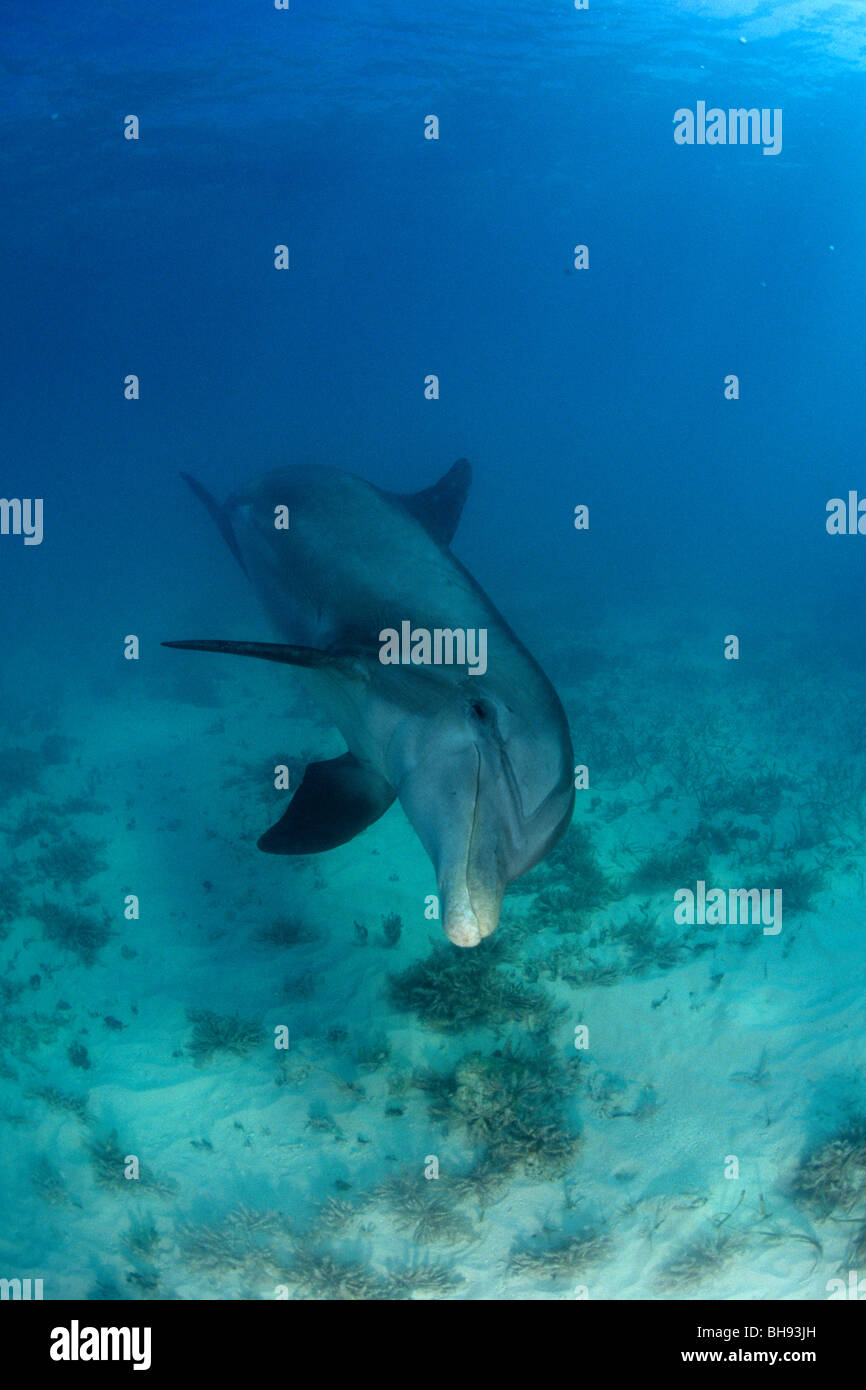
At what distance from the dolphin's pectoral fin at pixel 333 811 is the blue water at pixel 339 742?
2004 mm

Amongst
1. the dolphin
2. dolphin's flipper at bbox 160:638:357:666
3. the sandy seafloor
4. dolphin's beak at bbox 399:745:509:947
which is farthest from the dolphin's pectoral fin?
the sandy seafloor

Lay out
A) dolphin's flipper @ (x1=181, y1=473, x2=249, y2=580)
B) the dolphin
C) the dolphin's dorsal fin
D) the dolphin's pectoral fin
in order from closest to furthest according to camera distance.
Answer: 1. the dolphin
2. the dolphin's pectoral fin
3. the dolphin's dorsal fin
4. dolphin's flipper @ (x1=181, y1=473, x2=249, y2=580)

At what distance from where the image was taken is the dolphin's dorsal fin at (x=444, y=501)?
5594mm

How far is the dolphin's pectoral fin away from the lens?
Answer: 371cm

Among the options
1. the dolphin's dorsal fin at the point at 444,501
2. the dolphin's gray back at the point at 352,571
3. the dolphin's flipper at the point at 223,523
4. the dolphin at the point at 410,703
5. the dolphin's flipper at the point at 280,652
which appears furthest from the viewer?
the dolphin's flipper at the point at 223,523

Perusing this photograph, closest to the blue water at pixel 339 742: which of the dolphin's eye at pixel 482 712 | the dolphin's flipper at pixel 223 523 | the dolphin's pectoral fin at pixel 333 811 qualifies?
the dolphin's flipper at pixel 223 523

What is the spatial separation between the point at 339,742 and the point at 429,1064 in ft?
18.7

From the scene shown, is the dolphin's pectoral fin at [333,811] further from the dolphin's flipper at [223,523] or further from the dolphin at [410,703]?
the dolphin's flipper at [223,523]

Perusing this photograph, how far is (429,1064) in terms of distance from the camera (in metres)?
4.68

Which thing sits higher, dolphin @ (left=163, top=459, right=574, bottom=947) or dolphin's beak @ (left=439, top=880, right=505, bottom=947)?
dolphin @ (left=163, top=459, right=574, bottom=947)

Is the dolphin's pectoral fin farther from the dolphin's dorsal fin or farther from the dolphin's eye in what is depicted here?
the dolphin's dorsal fin
